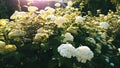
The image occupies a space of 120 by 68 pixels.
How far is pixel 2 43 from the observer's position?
4.64m

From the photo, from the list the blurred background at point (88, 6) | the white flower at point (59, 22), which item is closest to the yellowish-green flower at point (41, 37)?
the white flower at point (59, 22)

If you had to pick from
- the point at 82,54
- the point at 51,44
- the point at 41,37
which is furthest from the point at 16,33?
the point at 82,54

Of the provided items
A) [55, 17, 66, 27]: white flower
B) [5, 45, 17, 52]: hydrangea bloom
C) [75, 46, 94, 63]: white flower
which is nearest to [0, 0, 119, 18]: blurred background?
[55, 17, 66, 27]: white flower

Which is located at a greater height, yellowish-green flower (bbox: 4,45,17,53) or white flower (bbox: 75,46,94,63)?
yellowish-green flower (bbox: 4,45,17,53)

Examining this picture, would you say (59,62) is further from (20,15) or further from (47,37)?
(20,15)

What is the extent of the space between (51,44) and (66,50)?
45cm

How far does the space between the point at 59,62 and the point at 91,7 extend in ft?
35.1

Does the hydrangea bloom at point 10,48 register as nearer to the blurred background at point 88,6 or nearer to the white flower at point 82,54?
the white flower at point 82,54

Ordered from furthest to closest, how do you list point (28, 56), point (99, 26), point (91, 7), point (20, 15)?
1. point (91, 7)
2. point (99, 26)
3. point (20, 15)
4. point (28, 56)

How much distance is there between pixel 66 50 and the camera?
4547 mm

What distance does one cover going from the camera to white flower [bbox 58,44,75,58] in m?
4.51

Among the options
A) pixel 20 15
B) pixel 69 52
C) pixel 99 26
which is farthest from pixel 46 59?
pixel 99 26

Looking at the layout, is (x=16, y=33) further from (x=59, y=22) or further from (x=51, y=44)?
(x=59, y=22)

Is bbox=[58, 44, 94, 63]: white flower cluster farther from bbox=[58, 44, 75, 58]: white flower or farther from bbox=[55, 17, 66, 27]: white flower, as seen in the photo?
bbox=[55, 17, 66, 27]: white flower
